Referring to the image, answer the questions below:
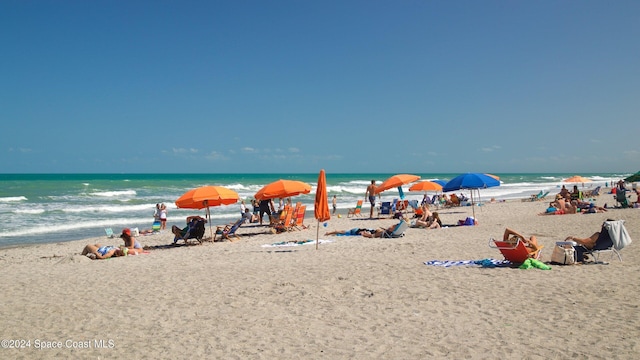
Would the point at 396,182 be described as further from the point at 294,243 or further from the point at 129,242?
the point at 129,242

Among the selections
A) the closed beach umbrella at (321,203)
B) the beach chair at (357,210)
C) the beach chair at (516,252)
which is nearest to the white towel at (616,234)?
the beach chair at (516,252)

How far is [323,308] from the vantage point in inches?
217

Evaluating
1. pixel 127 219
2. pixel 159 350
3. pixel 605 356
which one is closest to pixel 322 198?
pixel 159 350

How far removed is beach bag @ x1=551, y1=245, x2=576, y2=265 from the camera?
7.40 meters

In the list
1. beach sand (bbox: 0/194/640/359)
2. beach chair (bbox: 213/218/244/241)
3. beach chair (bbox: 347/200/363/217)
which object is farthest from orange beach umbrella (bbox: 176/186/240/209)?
beach chair (bbox: 347/200/363/217)

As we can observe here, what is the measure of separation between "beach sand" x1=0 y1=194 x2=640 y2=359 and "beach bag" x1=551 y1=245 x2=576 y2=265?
6.2 inches

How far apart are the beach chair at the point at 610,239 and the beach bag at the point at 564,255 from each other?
201mm

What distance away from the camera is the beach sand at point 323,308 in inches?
168

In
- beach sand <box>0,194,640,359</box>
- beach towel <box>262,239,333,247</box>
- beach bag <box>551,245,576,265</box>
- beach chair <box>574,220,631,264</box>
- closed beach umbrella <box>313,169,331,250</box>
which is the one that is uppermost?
closed beach umbrella <box>313,169,331,250</box>

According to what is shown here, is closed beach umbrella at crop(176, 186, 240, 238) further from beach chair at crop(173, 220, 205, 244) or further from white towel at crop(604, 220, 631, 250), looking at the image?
white towel at crop(604, 220, 631, 250)

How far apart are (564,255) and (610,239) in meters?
0.83

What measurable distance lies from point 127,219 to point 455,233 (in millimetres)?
16197

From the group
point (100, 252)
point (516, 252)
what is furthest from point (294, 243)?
point (516, 252)

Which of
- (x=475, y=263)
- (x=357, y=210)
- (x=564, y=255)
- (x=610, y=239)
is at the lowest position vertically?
(x=357, y=210)
